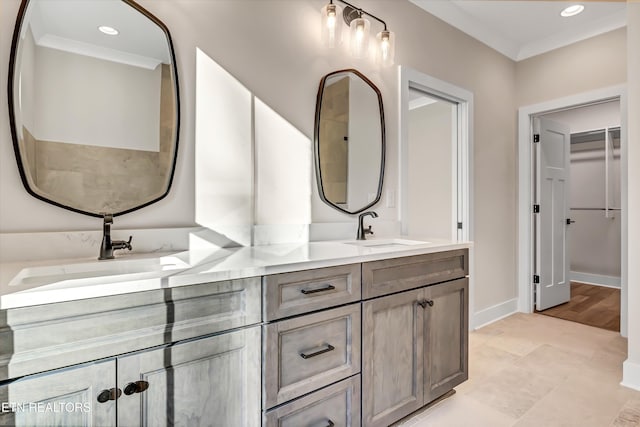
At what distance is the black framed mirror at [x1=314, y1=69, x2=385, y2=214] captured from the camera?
2006 millimetres

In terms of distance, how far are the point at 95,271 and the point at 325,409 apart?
96 cm

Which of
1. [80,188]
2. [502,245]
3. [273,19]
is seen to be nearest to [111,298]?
[80,188]

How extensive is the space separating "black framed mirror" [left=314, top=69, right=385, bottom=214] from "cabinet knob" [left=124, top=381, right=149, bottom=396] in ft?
4.32

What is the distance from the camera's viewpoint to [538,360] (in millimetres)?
2377

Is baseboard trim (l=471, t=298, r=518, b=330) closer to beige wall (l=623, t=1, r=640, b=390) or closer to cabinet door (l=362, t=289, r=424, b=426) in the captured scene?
beige wall (l=623, t=1, r=640, b=390)

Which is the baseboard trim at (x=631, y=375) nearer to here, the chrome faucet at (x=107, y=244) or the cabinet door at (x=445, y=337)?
the cabinet door at (x=445, y=337)

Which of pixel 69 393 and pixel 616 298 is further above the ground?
pixel 69 393

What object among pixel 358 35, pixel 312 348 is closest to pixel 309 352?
pixel 312 348

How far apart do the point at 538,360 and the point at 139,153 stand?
283 cm

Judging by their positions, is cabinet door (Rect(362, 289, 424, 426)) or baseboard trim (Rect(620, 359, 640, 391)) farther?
baseboard trim (Rect(620, 359, 640, 391))

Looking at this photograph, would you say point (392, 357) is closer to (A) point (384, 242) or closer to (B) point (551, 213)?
(A) point (384, 242)

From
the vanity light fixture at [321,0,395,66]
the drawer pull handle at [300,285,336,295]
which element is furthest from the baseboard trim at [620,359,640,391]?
the vanity light fixture at [321,0,395,66]

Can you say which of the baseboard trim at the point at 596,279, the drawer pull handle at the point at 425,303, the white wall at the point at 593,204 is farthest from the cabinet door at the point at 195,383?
the baseboard trim at the point at 596,279

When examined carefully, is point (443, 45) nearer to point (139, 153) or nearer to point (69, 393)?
point (139, 153)
